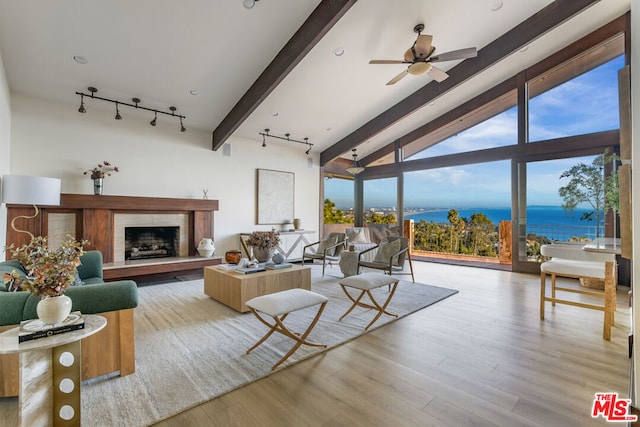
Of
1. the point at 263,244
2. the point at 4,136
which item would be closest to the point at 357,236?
the point at 263,244

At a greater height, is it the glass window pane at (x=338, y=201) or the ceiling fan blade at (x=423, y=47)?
the ceiling fan blade at (x=423, y=47)

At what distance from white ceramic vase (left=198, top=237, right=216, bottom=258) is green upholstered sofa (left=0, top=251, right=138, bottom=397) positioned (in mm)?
3453

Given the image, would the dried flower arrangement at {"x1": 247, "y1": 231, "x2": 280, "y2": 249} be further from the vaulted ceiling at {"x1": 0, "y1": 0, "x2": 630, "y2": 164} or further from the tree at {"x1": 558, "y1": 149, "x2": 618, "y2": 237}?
the tree at {"x1": 558, "y1": 149, "x2": 618, "y2": 237}

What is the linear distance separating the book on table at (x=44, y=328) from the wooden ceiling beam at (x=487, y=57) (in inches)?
230

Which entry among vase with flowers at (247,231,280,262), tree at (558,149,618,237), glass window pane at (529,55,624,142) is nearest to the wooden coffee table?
vase with flowers at (247,231,280,262)

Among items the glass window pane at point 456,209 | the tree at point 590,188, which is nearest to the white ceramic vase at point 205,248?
the glass window pane at point 456,209

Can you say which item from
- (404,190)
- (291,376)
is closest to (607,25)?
(404,190)

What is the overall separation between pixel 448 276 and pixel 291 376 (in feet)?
14.0

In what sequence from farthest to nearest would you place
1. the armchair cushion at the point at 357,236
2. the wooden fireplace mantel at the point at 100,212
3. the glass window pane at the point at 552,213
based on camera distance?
the armchair cushion at the point at 357,236 → the glass window pane at the point at 552,213 → the wooden fireplace mantel at the point at 100,212

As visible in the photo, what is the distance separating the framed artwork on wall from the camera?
6.79 meters

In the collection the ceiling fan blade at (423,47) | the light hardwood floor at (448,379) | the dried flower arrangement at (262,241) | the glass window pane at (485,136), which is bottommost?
the light hardwood floor at (448,379)

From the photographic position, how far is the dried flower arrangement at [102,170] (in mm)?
4609

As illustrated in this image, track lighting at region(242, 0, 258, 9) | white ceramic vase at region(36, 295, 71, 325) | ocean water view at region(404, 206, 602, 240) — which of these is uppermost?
track lighting at region(242, 0, 258, 9)

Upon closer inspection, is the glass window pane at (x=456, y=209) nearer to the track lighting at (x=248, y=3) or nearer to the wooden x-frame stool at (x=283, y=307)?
the track lighting at (x=248, y=3)
